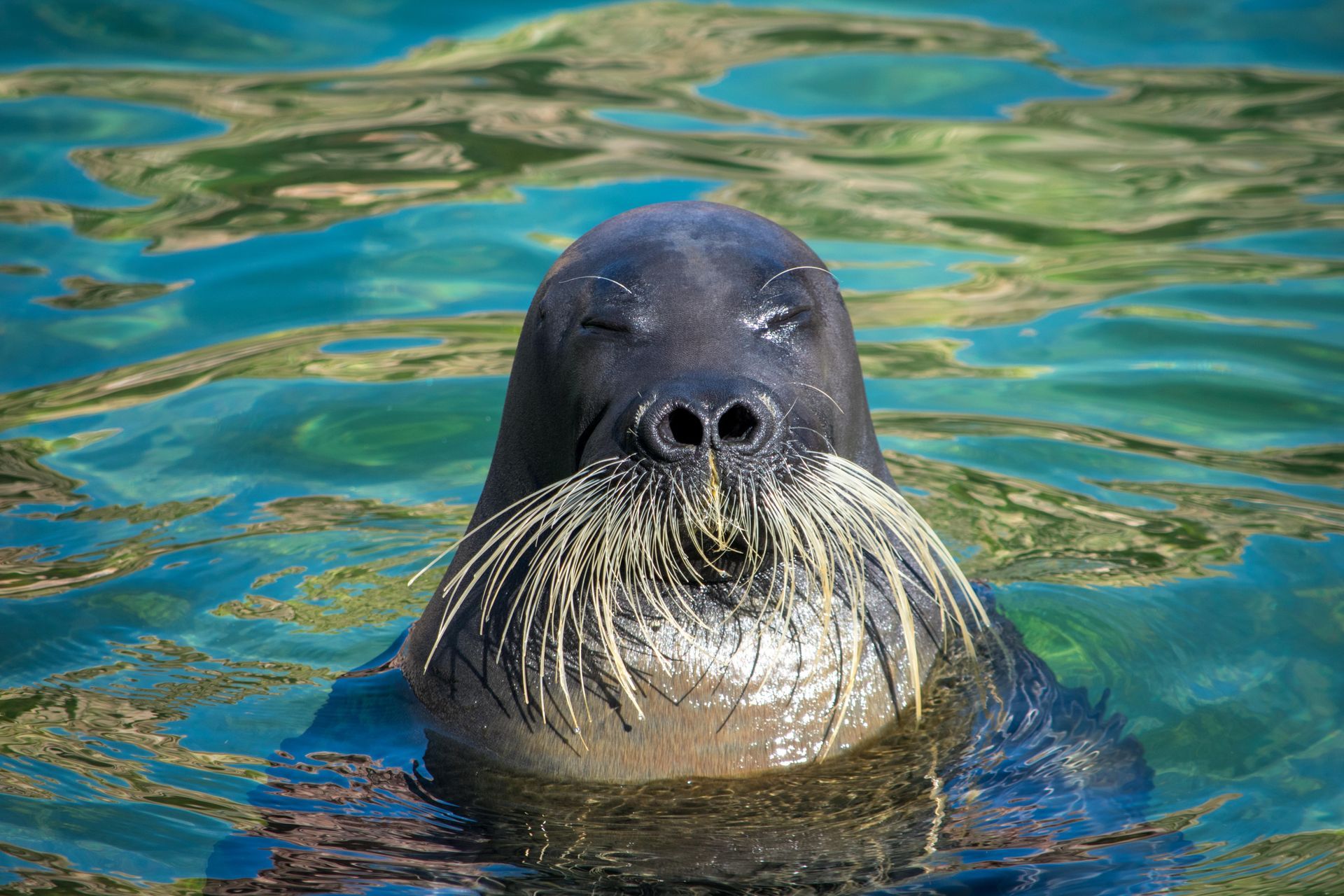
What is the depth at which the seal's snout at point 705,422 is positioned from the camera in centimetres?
412

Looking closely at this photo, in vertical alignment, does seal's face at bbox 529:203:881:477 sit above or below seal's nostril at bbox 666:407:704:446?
above

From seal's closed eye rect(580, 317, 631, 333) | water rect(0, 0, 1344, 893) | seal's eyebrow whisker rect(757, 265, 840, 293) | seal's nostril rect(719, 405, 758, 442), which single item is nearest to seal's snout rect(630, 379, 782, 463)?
seal's nostril rect(719, 405, 758, 442)

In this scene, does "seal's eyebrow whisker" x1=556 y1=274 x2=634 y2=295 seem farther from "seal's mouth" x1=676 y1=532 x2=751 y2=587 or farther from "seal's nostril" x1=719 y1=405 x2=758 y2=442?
"seal's mouth" x1=676 y1=532 x2=751 y2=587

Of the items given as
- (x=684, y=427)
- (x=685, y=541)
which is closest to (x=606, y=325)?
(x=684, y=427)

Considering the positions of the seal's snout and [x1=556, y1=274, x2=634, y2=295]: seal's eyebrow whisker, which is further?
[x1=556, y1=274, x2=634, y2=295]: seal's eyebrow whisker

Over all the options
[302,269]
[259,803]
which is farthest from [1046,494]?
[302,269]

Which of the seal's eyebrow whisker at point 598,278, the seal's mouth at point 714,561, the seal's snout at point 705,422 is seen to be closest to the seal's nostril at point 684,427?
the seal's snout at point 705,422

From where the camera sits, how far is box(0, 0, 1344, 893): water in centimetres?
455

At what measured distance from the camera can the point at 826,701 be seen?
15.2 feet

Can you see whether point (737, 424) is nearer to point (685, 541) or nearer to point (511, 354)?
point (685, 541)

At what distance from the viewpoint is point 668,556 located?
4301mm

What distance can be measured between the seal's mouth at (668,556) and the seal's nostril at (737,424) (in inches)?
4.1

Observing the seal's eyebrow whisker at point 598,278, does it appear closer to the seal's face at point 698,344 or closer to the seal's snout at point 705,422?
the seal's face at point 698,344

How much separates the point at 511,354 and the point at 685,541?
14.7 feet
